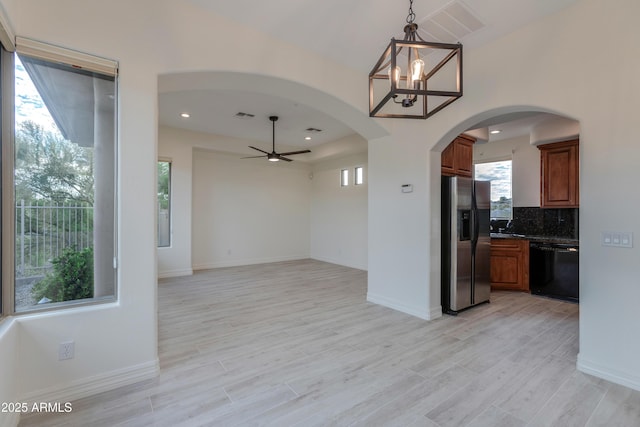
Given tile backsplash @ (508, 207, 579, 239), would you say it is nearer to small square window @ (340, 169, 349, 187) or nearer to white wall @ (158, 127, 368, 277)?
white wall @ (158, 127, 368, 277)

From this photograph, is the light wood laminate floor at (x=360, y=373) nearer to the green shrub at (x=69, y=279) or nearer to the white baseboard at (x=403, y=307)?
the white baseboard at (x=403, y=307)

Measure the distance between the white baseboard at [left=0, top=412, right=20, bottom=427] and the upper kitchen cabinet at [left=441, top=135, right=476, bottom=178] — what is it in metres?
4.56

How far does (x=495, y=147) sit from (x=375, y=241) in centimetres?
400

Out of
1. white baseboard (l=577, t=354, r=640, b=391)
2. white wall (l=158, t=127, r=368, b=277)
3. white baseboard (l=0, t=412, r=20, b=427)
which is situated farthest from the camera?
white wall (l=158, t=127, r=368, b=277)

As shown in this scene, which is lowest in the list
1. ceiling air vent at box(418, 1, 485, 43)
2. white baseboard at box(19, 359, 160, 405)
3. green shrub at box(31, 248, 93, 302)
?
white baseboard at box(19, 359, 160, 405)

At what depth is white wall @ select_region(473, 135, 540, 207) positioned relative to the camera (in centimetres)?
553

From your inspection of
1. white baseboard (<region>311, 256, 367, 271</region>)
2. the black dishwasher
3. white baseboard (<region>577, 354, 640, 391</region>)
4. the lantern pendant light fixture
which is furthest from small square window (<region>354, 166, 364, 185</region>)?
white baseboard (<region>577, 354, 640, 391</region>)

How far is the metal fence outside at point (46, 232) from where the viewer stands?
1.97 meters

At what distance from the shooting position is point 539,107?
269 centimetres

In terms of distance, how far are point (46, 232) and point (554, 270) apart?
6.40m

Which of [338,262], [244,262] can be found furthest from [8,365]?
[338,262]

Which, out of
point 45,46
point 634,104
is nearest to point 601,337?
point 634,104

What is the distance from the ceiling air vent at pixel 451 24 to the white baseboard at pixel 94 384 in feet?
12.8

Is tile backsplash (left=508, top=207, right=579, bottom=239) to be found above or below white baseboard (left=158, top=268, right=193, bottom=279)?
above
